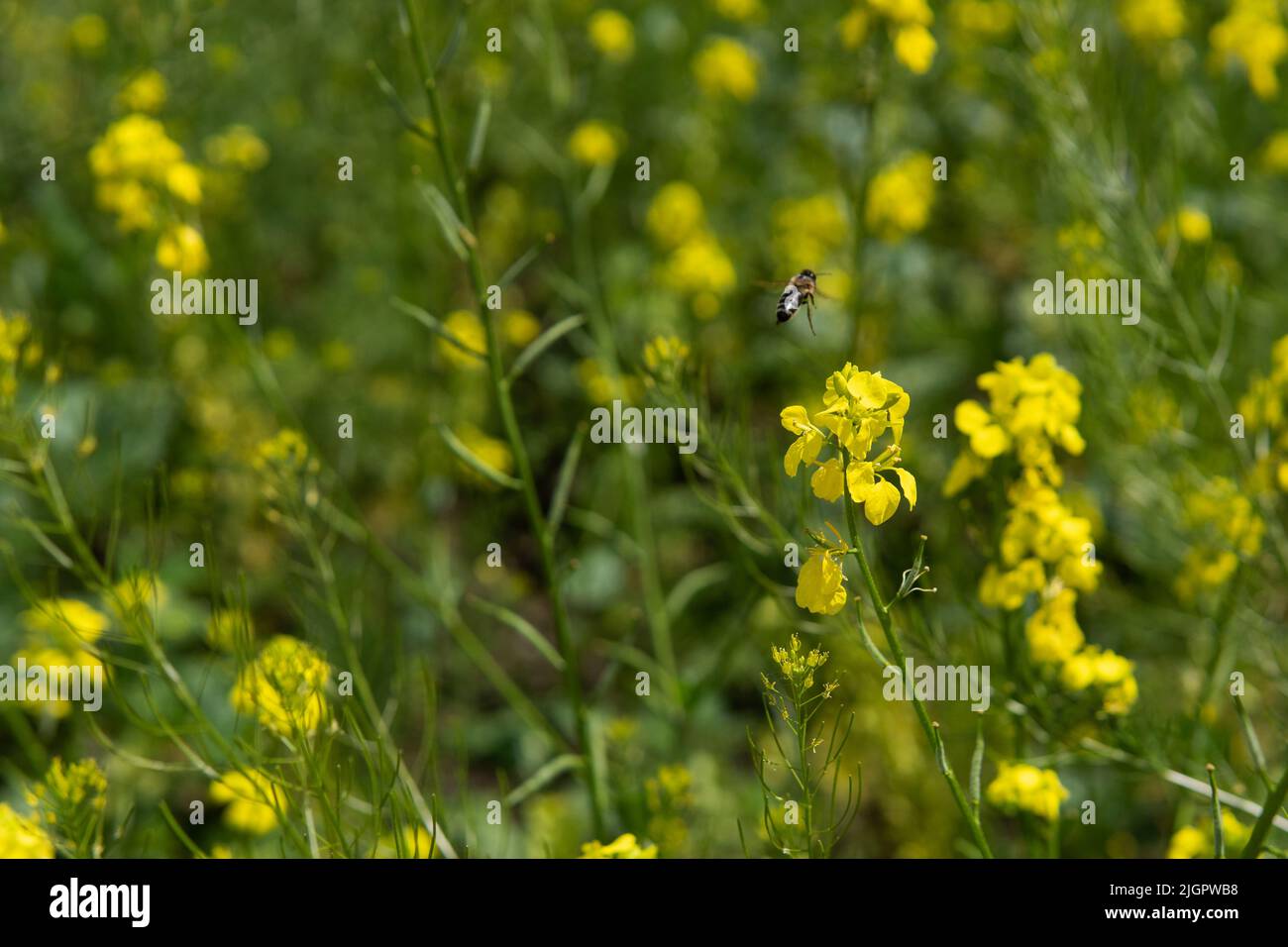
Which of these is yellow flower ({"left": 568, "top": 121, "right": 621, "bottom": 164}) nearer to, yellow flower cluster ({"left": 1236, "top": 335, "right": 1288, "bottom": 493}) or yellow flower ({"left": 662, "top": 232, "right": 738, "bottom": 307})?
yellow flower ({"left": 662, "top": 232, "right": 738, "bottom": 307})

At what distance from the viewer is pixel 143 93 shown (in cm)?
408

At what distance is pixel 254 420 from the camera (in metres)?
4.77

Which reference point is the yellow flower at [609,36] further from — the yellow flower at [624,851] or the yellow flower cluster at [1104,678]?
the yellow flower at [624,851]

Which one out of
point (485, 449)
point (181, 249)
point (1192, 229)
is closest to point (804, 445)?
point (181, 249)

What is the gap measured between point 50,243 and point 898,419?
4.55 m

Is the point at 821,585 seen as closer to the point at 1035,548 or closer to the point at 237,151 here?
the point at 1035,548

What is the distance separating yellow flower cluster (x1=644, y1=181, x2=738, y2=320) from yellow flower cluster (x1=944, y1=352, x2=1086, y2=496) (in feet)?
7.48

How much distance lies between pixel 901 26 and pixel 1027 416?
4.53ft

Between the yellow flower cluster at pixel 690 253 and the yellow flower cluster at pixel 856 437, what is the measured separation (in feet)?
9.54

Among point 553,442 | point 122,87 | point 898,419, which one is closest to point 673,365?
point 898,419

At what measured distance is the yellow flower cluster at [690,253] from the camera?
4441mm

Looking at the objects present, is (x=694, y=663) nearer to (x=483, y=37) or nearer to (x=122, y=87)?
(x=122, y=87)

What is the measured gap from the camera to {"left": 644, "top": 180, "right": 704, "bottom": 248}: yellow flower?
186 inches

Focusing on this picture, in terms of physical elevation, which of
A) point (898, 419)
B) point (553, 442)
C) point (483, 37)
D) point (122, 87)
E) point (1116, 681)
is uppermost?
point (483, 37)
